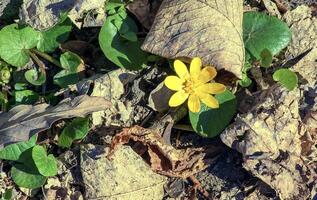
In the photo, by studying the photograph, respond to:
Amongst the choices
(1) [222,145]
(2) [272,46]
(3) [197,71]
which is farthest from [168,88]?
(2) [272,46]

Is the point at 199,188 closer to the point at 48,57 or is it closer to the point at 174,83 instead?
the point at 174,83

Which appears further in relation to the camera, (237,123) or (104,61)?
(104,61)

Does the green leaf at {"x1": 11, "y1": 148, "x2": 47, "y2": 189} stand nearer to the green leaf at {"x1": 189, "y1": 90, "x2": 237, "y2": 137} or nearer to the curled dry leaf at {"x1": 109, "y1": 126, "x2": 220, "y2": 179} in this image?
the curled dry leaf at {"x1": 109, "y1": 126, "x2": 220, "y2": 179}

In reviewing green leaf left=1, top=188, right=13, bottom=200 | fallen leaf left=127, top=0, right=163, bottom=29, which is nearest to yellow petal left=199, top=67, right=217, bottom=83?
fallen leaf left=127, top=0, right=163, bottom=29

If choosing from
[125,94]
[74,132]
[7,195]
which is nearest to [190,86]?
[125,94]

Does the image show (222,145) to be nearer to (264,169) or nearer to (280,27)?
(264,169)
